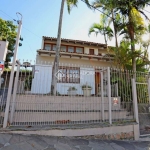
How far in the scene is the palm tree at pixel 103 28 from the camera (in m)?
11.5

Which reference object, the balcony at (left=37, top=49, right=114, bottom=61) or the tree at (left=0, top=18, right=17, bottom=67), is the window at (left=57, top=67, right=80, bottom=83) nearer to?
the balcony at (left=37, top=49, right=114, bottom=61)

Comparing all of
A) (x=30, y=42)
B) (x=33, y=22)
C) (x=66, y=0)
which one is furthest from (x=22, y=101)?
(x=30, y=42)

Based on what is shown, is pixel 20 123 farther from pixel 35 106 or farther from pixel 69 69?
pixel 69 69

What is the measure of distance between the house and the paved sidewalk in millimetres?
2001

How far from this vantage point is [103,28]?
1159 cm

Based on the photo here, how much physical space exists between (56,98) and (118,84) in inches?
124

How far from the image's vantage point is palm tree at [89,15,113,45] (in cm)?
1150

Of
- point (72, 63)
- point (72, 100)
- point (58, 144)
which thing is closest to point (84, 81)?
point (72, 100)

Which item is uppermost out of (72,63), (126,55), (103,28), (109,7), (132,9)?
(132,9)

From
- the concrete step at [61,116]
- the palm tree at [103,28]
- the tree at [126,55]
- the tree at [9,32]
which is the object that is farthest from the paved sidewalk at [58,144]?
the tree at [9,32]

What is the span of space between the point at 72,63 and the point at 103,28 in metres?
4.06

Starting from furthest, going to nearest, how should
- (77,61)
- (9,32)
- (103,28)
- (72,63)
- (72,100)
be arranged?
(9,32) < (77,61) < (72,63) < (103,28) < (72,100)

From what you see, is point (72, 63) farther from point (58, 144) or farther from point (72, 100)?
point (58, 144)

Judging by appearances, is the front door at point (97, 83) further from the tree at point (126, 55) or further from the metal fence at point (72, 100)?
the tree at point (126, 55)
